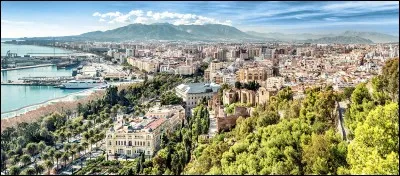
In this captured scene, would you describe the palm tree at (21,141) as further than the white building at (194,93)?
No

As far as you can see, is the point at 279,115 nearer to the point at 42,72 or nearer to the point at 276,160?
the point at 276,160

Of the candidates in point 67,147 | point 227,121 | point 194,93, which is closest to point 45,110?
point 67,147

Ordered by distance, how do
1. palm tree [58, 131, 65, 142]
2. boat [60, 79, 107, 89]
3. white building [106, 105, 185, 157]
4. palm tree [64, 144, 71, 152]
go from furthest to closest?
boat [60, 79, 107, 89] → palm tree [58, 131, 65, 142] → white building [106, 105, 185, 157] → palm tree [64, 144, 71, 152]

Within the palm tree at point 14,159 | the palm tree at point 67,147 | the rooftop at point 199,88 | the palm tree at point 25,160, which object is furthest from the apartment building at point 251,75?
the palm tree at point 14,159

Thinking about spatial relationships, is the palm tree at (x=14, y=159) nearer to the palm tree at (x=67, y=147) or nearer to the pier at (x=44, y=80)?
the palm tree at (x=67, y=147)

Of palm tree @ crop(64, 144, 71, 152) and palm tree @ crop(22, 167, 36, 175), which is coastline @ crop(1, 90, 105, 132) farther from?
palm tree @ crop(22, 167, 36, 175)

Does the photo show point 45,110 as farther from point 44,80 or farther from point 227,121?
point 44,80

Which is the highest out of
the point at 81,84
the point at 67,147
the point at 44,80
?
the point at 44,80

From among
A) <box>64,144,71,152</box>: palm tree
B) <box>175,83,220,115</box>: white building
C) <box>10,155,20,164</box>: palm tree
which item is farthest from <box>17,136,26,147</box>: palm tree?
<box>175,83,220,115</box>: white building

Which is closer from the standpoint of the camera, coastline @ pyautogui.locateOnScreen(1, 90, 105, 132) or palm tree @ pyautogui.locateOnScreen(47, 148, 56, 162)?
palm tree @ pyautogui.locateOnScreen(47, 148, 56, 162)

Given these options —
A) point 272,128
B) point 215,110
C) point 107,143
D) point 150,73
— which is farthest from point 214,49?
point 272,128
